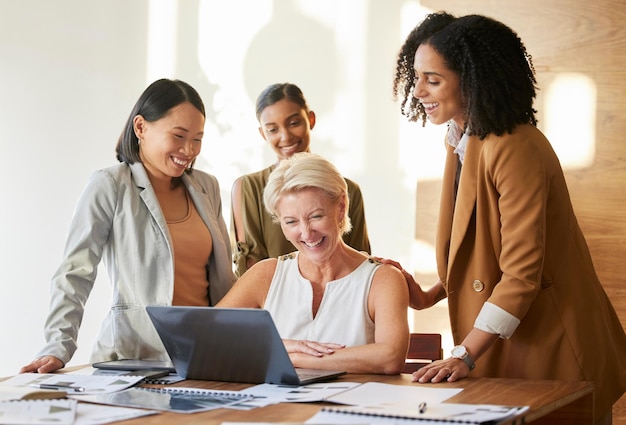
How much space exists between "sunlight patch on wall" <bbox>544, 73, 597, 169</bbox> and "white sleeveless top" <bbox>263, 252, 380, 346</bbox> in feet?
5.31

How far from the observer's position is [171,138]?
2.70 m

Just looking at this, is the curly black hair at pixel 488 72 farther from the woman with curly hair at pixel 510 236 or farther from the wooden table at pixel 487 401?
the wooden table at pixel 487 401

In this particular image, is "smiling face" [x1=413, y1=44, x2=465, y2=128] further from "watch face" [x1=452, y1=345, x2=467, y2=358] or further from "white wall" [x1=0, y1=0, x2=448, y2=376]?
"white wall" [x1=0, y1=0, x2=448, y2=376]

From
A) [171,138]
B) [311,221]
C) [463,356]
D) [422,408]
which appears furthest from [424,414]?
[171,138]

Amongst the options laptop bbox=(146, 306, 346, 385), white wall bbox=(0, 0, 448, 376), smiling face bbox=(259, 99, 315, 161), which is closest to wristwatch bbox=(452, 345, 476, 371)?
laptop bbox=(146, 306, 346, 385)

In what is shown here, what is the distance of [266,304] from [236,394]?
1.99 feet

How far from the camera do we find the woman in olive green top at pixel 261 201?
3240mm

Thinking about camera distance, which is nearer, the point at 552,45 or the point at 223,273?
the point at 223,273

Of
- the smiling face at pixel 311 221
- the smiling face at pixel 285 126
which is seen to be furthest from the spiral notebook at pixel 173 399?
Result: the smiling face at pixel 285 126

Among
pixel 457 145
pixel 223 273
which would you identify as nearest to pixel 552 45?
pixel 457 145

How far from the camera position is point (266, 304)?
2.56 metres

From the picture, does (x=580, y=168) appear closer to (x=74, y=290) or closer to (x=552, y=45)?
(x=552, y=45)

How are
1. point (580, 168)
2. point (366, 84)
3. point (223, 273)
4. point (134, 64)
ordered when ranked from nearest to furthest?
1. point (223, 273)
2. point (580, 168)
3. point (366, 84)
4. point (134, 64)

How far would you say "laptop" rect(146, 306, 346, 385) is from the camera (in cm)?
199
